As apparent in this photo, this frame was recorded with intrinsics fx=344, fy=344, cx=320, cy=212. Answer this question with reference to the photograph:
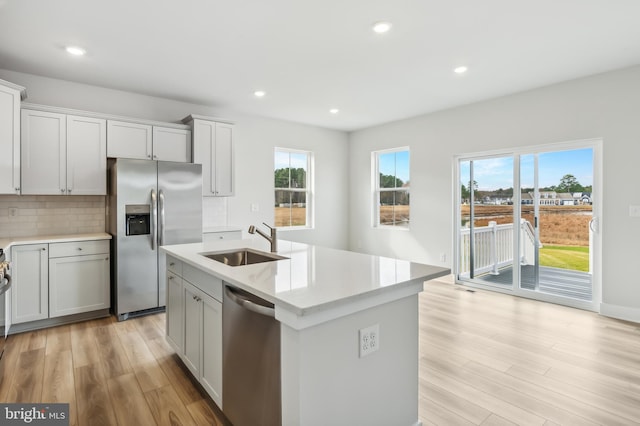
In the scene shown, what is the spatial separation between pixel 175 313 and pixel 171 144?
8.05ft

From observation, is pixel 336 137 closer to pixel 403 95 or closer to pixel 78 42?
pixel 403 95

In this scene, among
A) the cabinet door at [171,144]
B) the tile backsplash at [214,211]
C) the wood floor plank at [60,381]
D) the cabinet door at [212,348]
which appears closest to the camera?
the cabinet door at [212,348]

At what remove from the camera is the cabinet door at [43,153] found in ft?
11.0

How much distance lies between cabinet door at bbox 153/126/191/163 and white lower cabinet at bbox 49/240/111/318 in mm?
1227

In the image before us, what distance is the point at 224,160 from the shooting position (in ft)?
15.2

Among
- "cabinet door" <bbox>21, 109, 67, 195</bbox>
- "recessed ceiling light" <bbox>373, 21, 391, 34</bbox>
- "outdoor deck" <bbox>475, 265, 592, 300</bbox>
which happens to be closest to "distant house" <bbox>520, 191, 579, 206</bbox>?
"outdoor deck" <bbox>475, 265, 592, 300</bbox>

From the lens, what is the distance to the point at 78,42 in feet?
9.55

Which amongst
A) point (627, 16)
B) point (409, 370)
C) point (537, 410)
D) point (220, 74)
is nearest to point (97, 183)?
point (220, 74)

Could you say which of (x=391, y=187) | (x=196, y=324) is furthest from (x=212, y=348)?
(x=391, y=187)

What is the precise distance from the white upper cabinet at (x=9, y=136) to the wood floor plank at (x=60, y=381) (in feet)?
5.29

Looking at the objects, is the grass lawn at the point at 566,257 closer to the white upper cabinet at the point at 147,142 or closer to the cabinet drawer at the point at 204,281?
the cabinet drawer at the point at 204,281

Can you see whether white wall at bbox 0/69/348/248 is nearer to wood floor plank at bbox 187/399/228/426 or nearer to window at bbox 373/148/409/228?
window at bbox 373/148/409/228

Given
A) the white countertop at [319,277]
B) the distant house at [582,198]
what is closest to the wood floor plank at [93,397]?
the white countertop at [319,277]

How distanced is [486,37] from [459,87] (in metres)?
1.27
